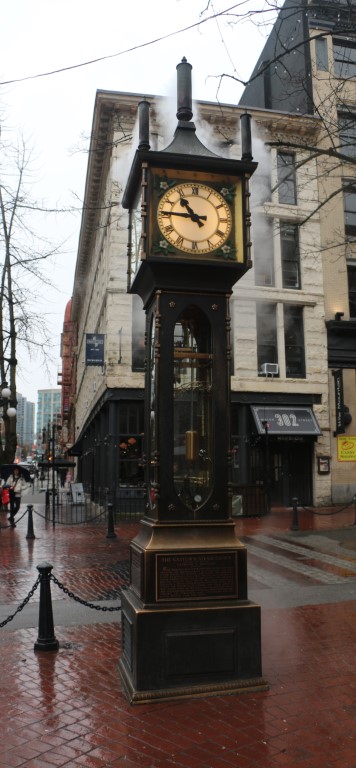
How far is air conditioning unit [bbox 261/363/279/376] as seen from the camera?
21.0 meters

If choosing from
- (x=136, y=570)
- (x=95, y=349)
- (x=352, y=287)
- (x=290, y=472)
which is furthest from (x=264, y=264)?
(x=136, y=570)

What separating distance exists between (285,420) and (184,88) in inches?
636

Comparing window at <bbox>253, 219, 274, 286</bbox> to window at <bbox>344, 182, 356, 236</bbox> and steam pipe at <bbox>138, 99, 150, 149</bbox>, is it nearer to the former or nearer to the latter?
window at <bbox>344, 182, 356, 236</bbox>

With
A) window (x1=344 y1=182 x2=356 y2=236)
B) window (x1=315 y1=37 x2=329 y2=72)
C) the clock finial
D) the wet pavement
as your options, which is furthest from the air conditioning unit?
the clock finial

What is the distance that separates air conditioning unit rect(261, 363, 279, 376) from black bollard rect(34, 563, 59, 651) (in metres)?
16.1

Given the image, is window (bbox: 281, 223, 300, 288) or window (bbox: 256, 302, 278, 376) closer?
window (bbox: 256, 302, 278, 376)

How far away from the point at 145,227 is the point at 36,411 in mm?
179235

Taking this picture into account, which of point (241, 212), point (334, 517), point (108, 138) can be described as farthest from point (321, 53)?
point (241, 212)

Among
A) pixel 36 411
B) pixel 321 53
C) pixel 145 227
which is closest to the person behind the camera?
pixel 145 227

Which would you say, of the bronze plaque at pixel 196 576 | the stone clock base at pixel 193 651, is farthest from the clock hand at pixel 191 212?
the stone clock base at pixel 193 651

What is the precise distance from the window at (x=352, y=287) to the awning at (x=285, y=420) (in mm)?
4335

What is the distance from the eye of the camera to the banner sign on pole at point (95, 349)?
1958cm

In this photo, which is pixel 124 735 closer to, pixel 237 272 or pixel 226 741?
pixel 226 741

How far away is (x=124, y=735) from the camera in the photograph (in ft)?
12.3
